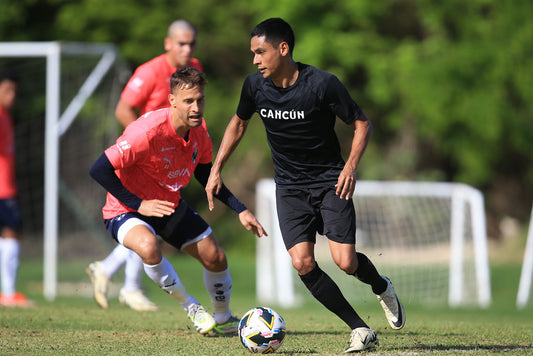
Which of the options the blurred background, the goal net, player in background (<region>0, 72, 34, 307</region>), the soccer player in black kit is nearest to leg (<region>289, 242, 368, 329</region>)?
the soccer player in black kit

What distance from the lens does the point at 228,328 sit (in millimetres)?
6379

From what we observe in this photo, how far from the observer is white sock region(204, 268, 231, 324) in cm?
630

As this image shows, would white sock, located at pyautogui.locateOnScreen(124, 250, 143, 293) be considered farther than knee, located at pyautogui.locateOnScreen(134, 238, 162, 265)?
Yes

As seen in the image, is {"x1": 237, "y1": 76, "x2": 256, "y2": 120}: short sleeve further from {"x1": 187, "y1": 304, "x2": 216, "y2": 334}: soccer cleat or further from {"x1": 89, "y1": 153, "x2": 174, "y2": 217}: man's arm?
{"x1": 187, "y1": 304, "x2": 216, "y2": 334}: soccer cleat

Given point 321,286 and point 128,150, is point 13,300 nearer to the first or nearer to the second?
point 128,150

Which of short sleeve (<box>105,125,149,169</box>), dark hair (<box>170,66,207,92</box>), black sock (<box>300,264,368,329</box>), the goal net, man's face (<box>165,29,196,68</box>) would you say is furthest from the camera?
the goal net

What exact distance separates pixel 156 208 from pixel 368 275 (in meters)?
1.72

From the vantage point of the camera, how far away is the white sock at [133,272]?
812 centimetres

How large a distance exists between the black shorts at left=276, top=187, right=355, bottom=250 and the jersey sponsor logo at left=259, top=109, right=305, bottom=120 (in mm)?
572

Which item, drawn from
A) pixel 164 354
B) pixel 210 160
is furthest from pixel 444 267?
pixel 164 354

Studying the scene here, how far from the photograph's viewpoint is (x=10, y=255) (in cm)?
954

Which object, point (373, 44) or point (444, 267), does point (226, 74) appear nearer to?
point (373, 44)

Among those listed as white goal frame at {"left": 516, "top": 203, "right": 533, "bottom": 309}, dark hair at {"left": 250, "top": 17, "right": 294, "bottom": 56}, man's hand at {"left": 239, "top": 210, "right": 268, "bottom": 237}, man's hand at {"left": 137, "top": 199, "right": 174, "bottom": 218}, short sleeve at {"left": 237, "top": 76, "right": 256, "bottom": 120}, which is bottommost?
white goal frame at {"left": 516, "top": 203, "right": 533, "bottom": 309}

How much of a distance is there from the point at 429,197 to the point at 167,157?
9.68m
